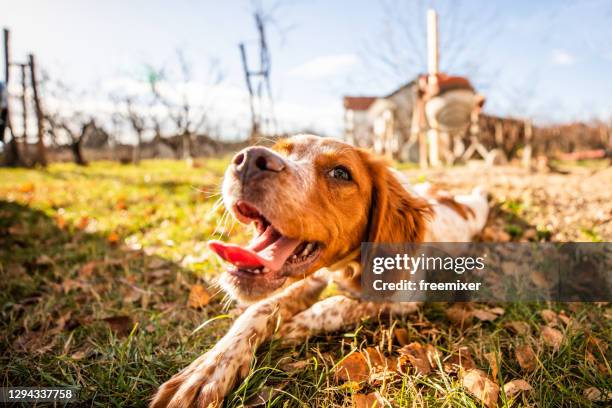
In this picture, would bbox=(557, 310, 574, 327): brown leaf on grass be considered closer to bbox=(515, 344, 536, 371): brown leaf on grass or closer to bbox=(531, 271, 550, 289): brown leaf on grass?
bbox=(515, 344, 536, 371): brown leaf on grass

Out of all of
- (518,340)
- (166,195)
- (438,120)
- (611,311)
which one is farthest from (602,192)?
(166,195)

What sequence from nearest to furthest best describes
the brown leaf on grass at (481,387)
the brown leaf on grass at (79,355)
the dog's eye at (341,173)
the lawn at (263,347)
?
the brown leaf on grass at (481,387), the lawn at (263,347), the brown leaf on grass at (79,355), the dog's eye at (341,173)

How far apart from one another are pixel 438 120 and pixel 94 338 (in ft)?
34.1

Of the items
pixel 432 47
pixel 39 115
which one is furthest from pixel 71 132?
pixel 432 47

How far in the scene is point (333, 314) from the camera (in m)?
1.99

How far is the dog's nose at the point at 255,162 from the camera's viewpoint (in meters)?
1.59

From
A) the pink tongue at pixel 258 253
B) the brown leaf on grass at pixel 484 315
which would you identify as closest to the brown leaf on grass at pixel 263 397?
the pink tongue at pixel 258 253

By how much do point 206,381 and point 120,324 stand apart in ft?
3.33

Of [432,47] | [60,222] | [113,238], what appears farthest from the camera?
[432,47]

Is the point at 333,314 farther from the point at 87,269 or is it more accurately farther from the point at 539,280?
the point at 87,269

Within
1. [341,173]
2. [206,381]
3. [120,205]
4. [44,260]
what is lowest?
[206,381]

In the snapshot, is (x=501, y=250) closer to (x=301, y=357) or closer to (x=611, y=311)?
(x=611, y=311)

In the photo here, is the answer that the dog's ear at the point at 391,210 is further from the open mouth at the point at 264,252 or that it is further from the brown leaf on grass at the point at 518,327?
the brown leaf on grass at the point at 518,327

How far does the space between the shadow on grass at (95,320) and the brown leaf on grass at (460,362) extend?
1.16 metres
